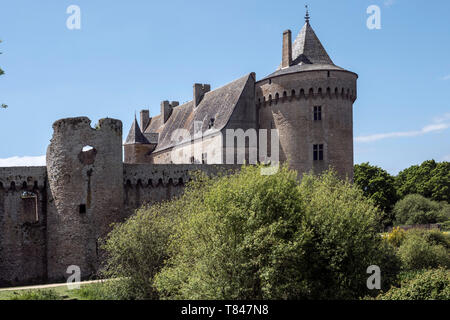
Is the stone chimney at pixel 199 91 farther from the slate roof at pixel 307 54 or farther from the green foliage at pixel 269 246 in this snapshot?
the green foliage at pixel 269 246

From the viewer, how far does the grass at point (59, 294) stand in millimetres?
24469

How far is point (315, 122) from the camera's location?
3762cm

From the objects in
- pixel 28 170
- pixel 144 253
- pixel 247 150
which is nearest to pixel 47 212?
pixel 28 170

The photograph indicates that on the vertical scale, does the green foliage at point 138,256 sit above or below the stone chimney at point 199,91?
below

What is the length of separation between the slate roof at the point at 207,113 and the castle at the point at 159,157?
0.45 ft

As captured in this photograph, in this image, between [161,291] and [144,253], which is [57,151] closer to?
[144,253]

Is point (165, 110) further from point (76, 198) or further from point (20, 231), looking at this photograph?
point (20, 231)

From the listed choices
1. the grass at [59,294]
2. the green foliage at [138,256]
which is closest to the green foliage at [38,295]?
the grass at [59,294]

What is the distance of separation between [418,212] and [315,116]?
86.2 feet

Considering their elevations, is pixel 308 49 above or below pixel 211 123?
above

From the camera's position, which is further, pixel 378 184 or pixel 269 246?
pixel 378 184

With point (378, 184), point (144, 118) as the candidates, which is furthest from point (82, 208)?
point (378, 184)

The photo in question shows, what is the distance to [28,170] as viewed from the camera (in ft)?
104
